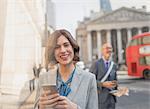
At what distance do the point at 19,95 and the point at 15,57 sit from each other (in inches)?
7.9

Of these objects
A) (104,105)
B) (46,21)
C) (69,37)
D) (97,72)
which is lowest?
(104,105)

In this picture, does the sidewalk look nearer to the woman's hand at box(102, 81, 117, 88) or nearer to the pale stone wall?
the pale stone wall

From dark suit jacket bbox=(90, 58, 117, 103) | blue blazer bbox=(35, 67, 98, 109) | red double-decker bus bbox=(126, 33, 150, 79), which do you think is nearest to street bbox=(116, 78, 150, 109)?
red double-decker bus bbox=(126, 33, 150, 79)

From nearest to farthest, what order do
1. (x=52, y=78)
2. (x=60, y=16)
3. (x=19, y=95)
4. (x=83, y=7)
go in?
(x=52, y=78), (x=19, y=95), (x=60, y=16), (x=83, y=7)

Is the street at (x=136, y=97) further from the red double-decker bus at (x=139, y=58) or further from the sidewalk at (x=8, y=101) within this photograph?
the sidewalk at (x=8, y=101)

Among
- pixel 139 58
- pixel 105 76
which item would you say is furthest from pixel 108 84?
pixel 139 58

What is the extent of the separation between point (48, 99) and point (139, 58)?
2.70 metres

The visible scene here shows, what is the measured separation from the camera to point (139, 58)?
10.2 feet

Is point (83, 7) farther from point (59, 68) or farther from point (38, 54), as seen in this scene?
point (59, 68)

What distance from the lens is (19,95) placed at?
144cm

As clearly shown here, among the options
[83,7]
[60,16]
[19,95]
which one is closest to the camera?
[19,95]

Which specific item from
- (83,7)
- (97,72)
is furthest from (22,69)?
(83,7)

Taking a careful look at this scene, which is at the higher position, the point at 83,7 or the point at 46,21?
the point at 83,7

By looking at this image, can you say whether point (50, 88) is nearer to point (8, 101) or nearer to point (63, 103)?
point (63, 103)
